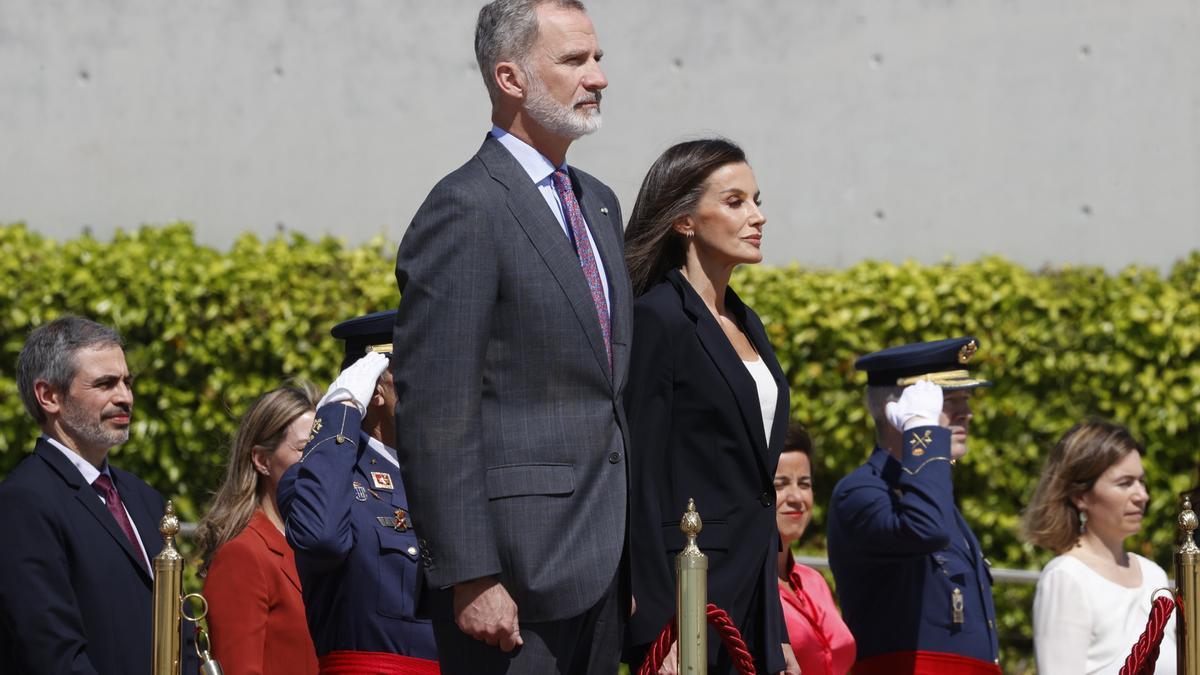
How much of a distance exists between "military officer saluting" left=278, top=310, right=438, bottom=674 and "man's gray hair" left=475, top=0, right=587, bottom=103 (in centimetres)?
133

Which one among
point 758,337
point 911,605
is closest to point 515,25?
point 758,337

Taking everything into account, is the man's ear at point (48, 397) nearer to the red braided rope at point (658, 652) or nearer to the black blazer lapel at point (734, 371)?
the black blazer lapel at point (734, 371)

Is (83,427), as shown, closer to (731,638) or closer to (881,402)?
(731,638)

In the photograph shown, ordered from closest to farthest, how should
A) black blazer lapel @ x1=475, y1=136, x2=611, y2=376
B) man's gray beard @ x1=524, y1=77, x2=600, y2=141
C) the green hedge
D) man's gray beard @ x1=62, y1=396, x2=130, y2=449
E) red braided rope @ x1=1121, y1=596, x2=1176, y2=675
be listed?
black blazer lapel @ x1=475, y1=136, x2=611, y2=376
man's gray beard @ x1=524, y1=77, x2=600, y2=141
red braided rope @ x1=1121, y1=596, x2=1176, y2=675
man's gray beard @ x1=62, y1=396, x2=130, y2=449
the green hedge

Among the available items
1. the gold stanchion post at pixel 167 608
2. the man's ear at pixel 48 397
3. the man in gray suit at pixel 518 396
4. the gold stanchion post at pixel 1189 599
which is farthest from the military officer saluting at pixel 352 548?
the gold stanchion post at pixel 1189 599

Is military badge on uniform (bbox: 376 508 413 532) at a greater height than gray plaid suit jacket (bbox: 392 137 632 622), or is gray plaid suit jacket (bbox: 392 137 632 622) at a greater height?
gray plaid suit jacket (bbox: 392 137 632 622)

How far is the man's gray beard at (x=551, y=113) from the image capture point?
3.80 m

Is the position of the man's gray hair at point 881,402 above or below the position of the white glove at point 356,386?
below

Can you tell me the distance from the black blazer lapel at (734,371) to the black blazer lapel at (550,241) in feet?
2.23

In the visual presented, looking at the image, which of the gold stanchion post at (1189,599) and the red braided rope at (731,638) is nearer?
the red braided rope at (731,638)

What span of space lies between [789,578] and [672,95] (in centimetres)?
435

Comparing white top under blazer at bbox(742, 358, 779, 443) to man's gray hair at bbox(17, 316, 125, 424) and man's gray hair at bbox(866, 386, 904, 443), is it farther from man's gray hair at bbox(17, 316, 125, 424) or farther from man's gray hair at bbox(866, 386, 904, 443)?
man's gray hair at bbox(17, 316, 125, 424)

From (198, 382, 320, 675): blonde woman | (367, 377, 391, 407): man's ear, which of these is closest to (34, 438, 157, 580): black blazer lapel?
(198, 382, 320, 675): blonde woman

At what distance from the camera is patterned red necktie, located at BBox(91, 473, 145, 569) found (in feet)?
16.6
